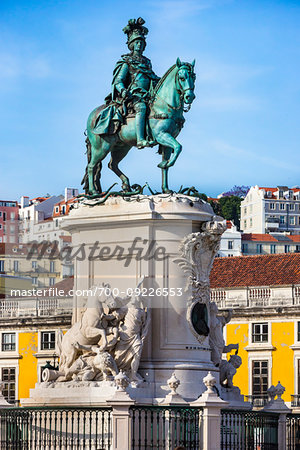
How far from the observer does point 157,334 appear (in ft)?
83.1

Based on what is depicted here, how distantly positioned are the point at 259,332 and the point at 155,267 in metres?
30.5

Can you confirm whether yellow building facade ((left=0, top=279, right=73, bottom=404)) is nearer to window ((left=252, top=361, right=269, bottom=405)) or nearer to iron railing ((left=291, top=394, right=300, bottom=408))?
window ((left=252, top=361, right=269, bottom=405))

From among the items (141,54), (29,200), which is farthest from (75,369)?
(29,200)

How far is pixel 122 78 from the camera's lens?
26641mm

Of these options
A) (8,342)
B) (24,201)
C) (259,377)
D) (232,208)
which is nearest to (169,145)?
(259,377)

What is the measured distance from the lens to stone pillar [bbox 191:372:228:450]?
78.2ft

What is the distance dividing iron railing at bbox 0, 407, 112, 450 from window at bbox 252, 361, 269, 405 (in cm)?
3108

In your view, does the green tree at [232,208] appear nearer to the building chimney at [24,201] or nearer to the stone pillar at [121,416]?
the building chimney at [24,201]

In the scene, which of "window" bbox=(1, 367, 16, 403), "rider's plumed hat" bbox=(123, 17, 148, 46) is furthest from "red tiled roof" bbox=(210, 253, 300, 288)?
"rider's plumed hat" bbox=(123, 17, 148, 46)

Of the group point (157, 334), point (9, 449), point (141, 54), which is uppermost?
point (141, 54)

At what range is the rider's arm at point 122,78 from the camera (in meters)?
26.5

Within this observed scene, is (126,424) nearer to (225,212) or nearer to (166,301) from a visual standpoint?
(166,301)

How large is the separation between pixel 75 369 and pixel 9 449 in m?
1.96

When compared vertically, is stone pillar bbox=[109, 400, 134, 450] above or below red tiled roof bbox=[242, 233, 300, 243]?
below
